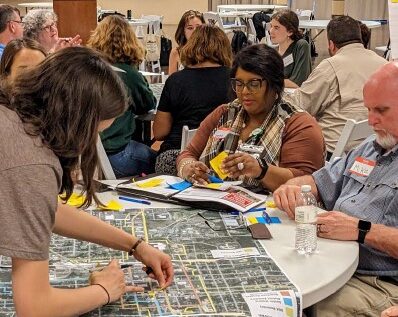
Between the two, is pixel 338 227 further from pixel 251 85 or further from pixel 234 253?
pixel 251 85

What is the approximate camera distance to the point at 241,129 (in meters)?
2.86

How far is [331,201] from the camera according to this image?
95.8 inches

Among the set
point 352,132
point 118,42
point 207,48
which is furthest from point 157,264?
point 118,42

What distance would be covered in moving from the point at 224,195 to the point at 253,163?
231mm

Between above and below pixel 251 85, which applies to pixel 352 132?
below

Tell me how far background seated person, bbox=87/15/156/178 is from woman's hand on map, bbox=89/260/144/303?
91.1 inches

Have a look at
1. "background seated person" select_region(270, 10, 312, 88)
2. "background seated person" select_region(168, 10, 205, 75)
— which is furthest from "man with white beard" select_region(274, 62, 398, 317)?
"background seated person" select_region(168, 10, 205, 75)

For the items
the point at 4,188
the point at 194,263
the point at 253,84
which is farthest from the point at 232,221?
the point at 4,188

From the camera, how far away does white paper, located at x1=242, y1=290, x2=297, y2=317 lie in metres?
1.56

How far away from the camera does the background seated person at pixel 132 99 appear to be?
3.99 m

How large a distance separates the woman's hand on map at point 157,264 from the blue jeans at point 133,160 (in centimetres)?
223

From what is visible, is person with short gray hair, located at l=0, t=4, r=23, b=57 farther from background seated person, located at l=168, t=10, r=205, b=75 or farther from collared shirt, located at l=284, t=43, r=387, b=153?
collared shirt, located at l=284, t=43, r=387, b=153

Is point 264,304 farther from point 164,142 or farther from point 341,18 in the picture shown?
point 341,18

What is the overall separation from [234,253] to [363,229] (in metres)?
0.46
